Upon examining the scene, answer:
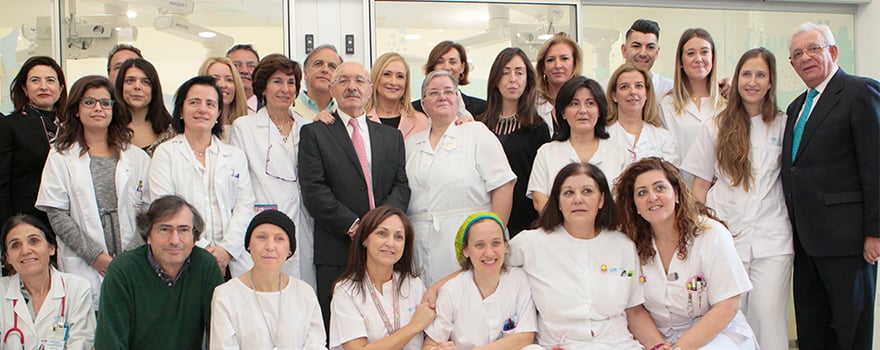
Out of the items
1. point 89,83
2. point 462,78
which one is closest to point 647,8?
point 462,78

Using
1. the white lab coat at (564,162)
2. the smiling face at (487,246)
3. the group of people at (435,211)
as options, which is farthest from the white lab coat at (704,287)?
the smiling face at (487,246)

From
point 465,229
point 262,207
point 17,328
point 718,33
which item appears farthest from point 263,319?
point 718,33

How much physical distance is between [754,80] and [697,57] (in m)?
0.45

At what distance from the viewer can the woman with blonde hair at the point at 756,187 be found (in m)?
3.64

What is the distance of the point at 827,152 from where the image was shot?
360 centimetres

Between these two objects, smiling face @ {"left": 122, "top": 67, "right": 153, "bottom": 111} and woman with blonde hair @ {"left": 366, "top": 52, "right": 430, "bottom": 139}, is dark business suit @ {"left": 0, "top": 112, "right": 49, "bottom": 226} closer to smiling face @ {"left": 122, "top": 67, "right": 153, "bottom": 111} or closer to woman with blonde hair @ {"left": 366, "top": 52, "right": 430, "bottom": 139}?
smiling face @ {"left": 122, "top": 67, "right": 153, "bottom": 111}

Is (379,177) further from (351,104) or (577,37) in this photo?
(577,37)

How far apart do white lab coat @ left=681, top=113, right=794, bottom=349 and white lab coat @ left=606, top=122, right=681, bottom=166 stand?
22cm

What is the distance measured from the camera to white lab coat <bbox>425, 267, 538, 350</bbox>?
10.7ft

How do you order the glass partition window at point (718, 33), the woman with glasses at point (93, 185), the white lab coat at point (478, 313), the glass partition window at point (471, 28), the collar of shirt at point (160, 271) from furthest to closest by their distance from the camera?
the glass partition window at point (718, 33) → the glass partition window at point (471, 28) → the woman with glasses at point (93, 185) → the white lab coat at point (478, 313) → the collar of shirt at point (160, 271)

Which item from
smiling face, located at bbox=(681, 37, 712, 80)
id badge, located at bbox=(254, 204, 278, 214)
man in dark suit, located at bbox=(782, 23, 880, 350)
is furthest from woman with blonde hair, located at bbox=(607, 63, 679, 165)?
id badge, located at bbox=(254, 204, 278, 214)

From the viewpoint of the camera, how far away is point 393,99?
3.97 metres

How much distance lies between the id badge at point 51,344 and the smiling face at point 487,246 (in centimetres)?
174

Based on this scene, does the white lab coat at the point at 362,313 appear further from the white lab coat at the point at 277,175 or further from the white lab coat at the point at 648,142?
the white lab coat at the point at 648,142
